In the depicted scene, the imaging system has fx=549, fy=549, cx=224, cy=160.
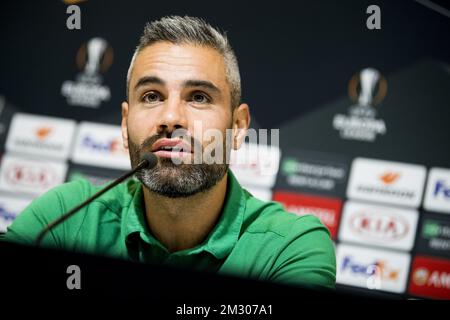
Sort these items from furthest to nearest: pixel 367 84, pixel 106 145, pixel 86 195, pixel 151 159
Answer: pixel 106 145 → pixel 367 84 → pixel 86 195 → pixel 151 159

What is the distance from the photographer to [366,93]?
6.63 ft

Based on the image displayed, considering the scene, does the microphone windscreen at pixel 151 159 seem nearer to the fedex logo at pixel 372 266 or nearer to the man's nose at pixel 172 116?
the man's nose at pixel 172 116

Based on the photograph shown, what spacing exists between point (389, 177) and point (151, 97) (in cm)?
125

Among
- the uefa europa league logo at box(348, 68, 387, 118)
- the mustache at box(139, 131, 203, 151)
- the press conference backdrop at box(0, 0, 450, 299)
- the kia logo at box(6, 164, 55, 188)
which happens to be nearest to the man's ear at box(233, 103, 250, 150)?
the mustache at box(139, 131, 203, 151)

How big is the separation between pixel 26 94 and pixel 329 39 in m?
1.22

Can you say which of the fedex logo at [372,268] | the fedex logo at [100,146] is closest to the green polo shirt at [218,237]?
the fedex logo at [372,268]

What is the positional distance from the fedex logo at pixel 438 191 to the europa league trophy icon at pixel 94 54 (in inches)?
51.0

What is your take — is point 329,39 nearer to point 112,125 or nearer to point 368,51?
point 368,51

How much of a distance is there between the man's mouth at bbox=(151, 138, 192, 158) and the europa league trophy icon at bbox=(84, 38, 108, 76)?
109 cm

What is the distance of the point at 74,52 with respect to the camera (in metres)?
2.11

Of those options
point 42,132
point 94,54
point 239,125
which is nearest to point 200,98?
point 239,125

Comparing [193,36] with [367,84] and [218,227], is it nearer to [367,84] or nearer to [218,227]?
[218,227]

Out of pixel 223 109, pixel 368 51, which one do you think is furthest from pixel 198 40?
pixel 368 51

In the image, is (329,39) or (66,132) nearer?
(329,39)
